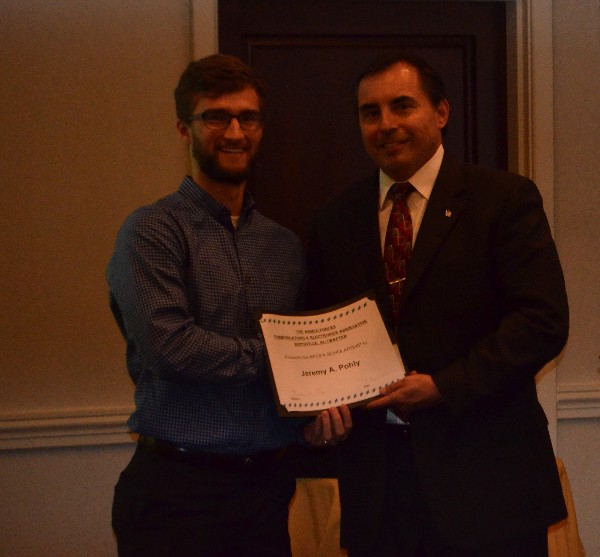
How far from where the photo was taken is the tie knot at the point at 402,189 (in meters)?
1.74

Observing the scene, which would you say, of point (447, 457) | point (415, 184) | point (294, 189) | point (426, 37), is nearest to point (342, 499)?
point (447, 457)

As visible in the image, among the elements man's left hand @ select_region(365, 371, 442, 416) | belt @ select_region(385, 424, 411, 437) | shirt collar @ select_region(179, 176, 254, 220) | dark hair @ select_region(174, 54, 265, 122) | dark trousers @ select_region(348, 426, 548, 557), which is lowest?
dark trousers @ select_region(348, 426, 548, 557)

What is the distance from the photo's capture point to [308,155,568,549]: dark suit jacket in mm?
1547

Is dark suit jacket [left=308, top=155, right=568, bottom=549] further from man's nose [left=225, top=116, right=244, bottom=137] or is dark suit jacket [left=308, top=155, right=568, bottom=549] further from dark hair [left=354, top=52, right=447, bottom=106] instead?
man's nose [left=225, top=116, right=244, bottom=137]

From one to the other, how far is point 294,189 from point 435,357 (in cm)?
135

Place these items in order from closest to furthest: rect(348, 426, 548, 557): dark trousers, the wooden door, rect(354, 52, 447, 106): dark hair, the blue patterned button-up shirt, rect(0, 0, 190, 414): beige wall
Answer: the blue patterned button-up shirt → rect(348, 426, 548, 557): dark trousers → rect(354, 52, 447, 106): dark hair → rect(0, 0, 190, 414): beige wall → the wooden door

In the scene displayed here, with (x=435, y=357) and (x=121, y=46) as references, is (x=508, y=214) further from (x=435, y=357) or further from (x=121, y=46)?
(x=121, y=46)

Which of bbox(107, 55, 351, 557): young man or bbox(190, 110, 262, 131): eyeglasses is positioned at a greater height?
bbox(190, 110, 262, 131): eyeglasses

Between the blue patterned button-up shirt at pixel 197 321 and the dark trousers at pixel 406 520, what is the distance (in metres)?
0.26

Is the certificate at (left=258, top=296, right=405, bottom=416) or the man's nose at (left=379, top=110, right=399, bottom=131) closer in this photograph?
the certificate at (left=258, top=296, right=405, bottom=416)

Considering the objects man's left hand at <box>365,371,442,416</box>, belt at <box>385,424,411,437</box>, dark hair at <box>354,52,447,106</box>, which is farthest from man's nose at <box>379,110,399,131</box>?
belt at <box>385,424,411,437</box>

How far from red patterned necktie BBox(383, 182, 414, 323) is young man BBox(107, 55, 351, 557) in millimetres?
264

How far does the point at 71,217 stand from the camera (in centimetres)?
256

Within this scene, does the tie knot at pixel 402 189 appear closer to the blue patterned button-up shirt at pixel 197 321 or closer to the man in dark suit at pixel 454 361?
the man in dark suit at pixel 454 361
